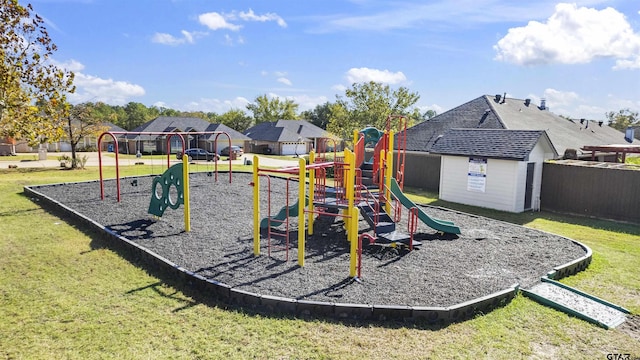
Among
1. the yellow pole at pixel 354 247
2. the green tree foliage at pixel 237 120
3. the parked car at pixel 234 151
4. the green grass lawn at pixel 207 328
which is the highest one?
the green tree foliage at pixel 237 120

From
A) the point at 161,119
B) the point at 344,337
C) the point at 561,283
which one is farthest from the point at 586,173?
the point at 161,119

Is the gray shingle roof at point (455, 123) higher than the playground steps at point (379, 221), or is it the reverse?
the gray shingle roof at point (455, 123)

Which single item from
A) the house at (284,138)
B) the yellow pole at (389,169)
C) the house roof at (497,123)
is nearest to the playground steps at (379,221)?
the yellow pole at (389,169)

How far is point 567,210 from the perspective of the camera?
45.4 feet

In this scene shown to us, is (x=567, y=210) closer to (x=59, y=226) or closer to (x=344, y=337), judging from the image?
(x=344, y=337)

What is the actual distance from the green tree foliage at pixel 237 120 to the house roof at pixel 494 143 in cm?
5229

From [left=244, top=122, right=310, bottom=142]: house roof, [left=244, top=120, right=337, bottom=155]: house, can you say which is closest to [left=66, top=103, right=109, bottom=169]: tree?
[left=244, top=120, right=337, bottom=155]: house

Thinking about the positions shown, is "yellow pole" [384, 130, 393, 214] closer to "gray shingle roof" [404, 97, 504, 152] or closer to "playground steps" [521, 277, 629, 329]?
"playground steps" [521, 277, 629, 329]

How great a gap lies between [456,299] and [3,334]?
5.98 m

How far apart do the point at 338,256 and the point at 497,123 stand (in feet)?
52.0

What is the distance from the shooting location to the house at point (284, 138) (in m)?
45.5

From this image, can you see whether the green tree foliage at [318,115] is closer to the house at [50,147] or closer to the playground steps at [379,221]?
the house at [50,147]

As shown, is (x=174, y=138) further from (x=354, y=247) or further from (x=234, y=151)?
(x=354, y=247)

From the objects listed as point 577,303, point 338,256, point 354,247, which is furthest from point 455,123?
point 354,247
